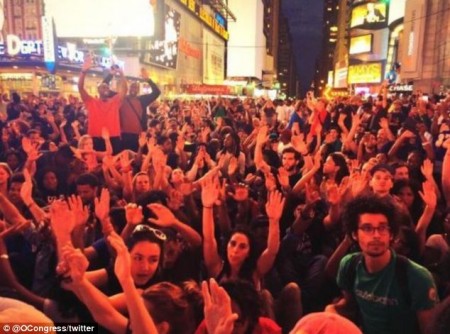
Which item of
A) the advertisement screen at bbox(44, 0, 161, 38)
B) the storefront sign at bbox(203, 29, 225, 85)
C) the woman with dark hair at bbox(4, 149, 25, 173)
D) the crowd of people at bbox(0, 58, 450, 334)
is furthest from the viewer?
the storefront sign at bbox(203, 29, 225, 85)

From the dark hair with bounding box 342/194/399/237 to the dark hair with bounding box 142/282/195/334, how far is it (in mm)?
1310

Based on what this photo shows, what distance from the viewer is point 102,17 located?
2791cm

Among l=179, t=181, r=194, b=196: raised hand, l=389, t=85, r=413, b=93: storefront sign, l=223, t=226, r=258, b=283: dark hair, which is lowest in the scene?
l=223, t=226, r=258, b=283: dark hair

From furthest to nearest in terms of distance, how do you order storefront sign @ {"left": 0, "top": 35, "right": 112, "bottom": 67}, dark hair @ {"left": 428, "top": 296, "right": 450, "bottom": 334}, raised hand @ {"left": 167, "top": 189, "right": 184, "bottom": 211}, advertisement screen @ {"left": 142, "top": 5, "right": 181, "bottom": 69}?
advertisement screen @ {"left": 142, "top": 5, "right": 181, "bottom": 69}, storefront sign @ {"left": 0, "top": 35, "right": 112, "bottom": 67}, raised hand @ {"left": 167, "top": 189, "right": 184, "bottom": 211}, dark hair @ {"left": 428, "top": 296, "right": 450, "bottom": 334}

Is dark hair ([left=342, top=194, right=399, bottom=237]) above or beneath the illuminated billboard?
beneath

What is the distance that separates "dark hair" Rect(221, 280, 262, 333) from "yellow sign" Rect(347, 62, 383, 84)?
187 ft

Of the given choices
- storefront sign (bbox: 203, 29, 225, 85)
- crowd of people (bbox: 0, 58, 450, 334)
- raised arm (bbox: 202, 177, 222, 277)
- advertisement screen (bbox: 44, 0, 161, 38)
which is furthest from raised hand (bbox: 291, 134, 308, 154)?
storefront sign (bbox: 203, 29, 225, 85)

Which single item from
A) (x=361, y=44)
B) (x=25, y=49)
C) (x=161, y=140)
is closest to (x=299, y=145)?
(x=161, y=140)

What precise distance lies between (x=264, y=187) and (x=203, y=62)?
200 feet

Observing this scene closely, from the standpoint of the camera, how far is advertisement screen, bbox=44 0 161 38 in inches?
1091

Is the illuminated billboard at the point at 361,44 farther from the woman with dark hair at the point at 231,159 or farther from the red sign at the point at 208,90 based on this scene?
the woman with dark hair at the point at 231,159

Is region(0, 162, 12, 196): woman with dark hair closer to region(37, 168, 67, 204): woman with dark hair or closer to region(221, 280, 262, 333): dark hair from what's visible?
region(37, 168, 67, 204): woman with dark hair

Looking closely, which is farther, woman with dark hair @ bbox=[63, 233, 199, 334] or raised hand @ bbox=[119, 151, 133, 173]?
raised hand @ bbox=[119, 151, 133, 173]

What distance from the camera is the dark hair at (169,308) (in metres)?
2.57
